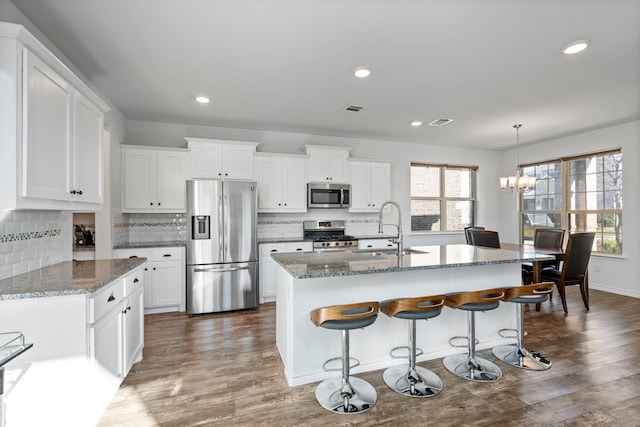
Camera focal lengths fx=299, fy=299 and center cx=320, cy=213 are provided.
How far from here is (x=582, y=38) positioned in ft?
7.61

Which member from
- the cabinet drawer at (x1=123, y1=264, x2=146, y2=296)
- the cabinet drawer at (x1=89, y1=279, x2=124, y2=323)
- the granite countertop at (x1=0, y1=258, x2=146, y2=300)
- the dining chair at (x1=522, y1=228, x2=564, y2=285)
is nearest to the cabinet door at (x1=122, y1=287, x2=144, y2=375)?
the cabinet drawer at (x1=123, y1=264, x2=146, y2=296)

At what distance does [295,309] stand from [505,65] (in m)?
2.88

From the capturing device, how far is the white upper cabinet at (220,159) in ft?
13.9

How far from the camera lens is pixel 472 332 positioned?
2453 mm

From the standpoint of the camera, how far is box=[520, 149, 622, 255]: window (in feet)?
15.9

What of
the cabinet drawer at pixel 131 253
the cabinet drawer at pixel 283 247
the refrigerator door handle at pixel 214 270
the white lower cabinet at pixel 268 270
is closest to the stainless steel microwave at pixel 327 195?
the cabinet drawer at pixel 283 247

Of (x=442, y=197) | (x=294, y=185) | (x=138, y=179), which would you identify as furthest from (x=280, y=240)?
(x=442, y=197)

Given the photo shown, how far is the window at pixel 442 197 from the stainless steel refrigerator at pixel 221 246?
343cm

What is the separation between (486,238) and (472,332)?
2.29m

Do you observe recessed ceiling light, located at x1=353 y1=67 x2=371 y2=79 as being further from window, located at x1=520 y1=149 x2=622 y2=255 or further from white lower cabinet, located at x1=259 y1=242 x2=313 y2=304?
window, located at x1=520 y1=149 x2=622 y2=255

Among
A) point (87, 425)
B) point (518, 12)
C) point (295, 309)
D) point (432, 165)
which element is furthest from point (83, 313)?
point (432, 165)

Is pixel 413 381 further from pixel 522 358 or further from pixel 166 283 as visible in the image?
pixel 166 283

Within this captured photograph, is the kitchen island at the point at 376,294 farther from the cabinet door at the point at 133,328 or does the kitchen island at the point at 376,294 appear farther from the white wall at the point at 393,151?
the white wall at the point at 393,151

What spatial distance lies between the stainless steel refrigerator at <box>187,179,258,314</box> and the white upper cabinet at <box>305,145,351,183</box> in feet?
3.75
